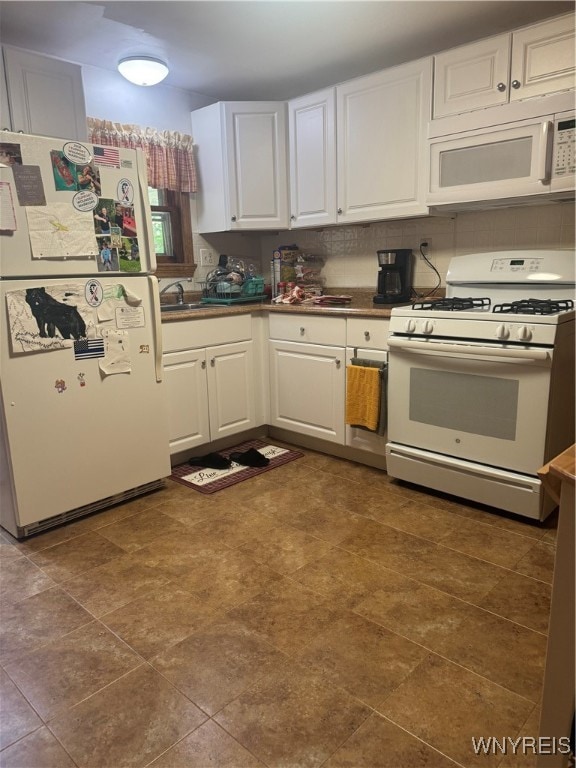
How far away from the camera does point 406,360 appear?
8.75ft

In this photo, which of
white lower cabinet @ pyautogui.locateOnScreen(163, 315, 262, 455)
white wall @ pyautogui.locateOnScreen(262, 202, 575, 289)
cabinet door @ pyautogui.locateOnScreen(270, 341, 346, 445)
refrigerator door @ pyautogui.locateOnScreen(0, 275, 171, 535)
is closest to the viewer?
refrigerator door @ pyautogui.locateOnScreen(0, 275, 171, 535)

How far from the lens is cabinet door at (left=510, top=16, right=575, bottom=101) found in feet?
7.60

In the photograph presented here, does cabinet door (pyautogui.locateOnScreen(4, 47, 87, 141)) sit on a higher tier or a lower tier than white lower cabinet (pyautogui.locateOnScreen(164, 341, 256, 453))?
higher

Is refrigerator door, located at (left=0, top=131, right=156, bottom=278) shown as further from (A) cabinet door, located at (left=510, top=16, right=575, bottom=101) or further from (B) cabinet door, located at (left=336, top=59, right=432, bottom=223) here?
(A) cabinet door, located at (left=510, top=16, right=575, bottom=101)

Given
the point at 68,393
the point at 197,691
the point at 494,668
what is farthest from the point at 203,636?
the point at 68,393

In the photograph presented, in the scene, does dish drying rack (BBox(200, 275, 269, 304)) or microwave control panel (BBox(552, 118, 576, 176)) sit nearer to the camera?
microwave control panel (BBox(552, 118, 576, 176))

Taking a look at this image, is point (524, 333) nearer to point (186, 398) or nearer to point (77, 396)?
point (186, 398)

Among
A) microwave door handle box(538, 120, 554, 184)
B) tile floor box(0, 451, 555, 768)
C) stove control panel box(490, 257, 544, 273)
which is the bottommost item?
tile floor box(0, 451, 555, 768)

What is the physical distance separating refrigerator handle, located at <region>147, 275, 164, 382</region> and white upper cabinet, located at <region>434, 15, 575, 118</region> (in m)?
1.67

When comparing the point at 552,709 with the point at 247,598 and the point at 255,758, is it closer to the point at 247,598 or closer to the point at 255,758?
the point at 255,758

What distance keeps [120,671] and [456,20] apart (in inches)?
121

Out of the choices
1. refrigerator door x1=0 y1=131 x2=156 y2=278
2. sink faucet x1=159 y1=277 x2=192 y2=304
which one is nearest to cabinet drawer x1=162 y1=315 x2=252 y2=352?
refrigerator door x1=0 y1=131 x2=156 y2=278

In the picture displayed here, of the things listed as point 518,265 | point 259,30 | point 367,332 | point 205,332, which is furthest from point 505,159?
point 205,332

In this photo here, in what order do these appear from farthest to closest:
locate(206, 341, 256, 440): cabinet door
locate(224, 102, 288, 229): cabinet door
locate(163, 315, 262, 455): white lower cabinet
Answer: locate(224, 102, 288, 229): cabinet door → locate(206, 341, 256, 440): cabinet door → locate(163, 315, 262, 455): white lower cabinet
